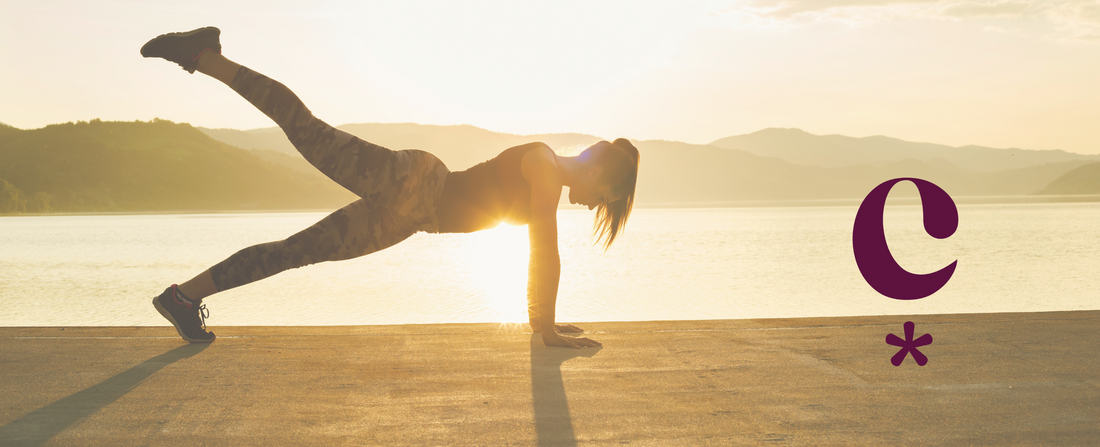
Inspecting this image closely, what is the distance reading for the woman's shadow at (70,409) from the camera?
6.55 ft

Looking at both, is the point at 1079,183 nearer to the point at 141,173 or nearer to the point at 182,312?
the point at 141,173

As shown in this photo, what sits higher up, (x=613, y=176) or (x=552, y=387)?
(x=613, y=176)

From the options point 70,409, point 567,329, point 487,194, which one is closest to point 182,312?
point 70,409

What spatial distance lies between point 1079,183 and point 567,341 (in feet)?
699

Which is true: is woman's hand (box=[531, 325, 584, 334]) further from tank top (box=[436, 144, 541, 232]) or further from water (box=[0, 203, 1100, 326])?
water (box=[0, 203, 1100, 326])

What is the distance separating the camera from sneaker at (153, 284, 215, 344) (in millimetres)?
3266

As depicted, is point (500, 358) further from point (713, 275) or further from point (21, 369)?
point (713, 275)

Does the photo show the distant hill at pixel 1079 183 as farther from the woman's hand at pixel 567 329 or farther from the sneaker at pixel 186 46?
the sneaker at pixel 186 46

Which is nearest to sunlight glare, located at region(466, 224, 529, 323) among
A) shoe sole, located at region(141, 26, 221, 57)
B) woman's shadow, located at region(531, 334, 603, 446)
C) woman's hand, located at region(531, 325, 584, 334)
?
woman's hand, located at region(531, 325, 584, 334)

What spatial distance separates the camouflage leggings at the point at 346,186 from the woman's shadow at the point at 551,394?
31.6 inches

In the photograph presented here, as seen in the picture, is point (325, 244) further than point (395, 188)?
Yes

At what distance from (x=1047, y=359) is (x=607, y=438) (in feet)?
7.17

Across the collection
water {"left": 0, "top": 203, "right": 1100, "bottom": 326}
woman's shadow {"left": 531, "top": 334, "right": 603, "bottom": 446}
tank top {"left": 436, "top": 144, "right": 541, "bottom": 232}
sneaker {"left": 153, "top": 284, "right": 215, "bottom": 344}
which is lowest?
water {"left": 0, "top": 203, "right": 1100, "bottom": 326}

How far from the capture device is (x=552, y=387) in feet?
8.18
